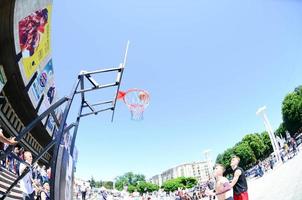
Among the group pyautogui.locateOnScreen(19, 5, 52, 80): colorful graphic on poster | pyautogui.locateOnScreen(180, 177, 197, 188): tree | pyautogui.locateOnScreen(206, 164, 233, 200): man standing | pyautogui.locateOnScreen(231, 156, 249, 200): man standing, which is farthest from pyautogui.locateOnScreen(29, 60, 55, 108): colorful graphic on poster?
pyautogui.locateOnScreen(180, 177, 197, 188): tree

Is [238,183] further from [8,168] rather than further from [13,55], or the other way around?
[13,55]

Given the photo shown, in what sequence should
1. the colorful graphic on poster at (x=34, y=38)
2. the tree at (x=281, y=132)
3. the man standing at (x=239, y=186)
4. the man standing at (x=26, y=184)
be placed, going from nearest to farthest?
the man standing at (x=26, y=184)
the man standing at (x=239, y=186)
the colorful graphic on poster at (x=34, y=38)
the tree at (x=281, y=132)

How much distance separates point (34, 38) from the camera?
1399 centimetres

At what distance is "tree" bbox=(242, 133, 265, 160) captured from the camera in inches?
3848

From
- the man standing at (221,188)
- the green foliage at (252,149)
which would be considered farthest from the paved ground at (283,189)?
the green foliage at (252,149)

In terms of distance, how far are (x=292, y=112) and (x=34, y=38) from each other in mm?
64830

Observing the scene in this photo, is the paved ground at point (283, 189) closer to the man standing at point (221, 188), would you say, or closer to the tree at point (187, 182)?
the man standing at point (221, 188)

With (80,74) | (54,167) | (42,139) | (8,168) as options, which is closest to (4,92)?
(8,168)

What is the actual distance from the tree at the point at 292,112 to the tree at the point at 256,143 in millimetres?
29718

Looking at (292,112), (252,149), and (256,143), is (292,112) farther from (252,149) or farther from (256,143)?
(252,149)

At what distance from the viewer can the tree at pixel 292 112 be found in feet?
218

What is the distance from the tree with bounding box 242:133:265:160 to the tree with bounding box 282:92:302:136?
97.5ft

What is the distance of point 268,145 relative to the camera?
327 feet

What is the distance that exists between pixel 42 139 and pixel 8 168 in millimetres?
13062
